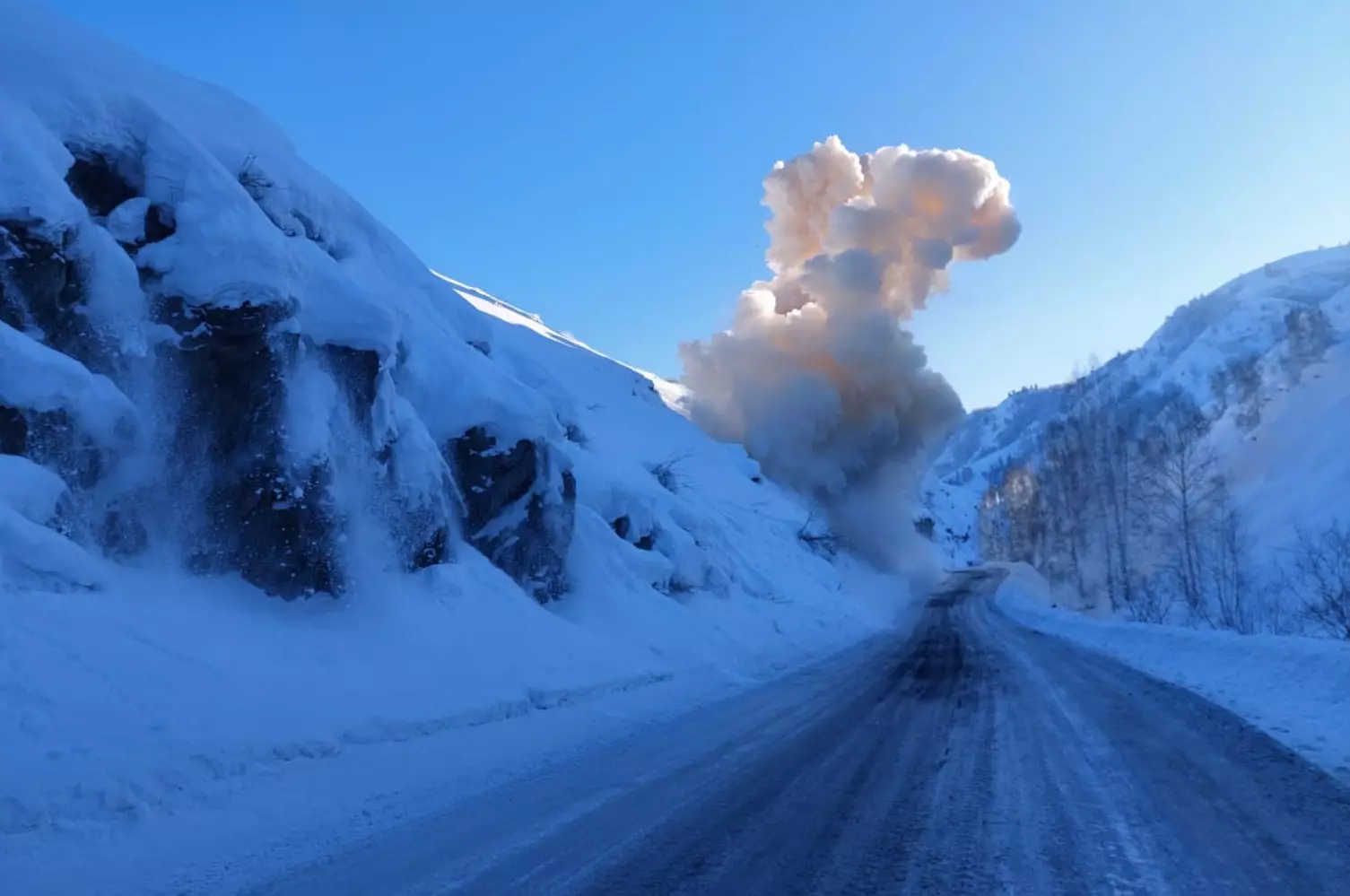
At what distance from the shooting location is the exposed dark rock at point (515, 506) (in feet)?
46.3

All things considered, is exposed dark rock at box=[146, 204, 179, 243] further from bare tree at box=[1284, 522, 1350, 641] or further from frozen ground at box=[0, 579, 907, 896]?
bare tree at box=[1284, 522, 1350, 641]

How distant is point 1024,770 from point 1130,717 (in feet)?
11.1

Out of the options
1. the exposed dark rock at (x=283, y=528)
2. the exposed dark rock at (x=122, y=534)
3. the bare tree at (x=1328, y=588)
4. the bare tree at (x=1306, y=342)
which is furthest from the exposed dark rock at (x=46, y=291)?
the bare tree at (x=1306, y=342)

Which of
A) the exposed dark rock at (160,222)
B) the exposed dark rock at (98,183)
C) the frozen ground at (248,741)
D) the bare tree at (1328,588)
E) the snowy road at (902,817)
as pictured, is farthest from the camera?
the bare tree at (1328,588)

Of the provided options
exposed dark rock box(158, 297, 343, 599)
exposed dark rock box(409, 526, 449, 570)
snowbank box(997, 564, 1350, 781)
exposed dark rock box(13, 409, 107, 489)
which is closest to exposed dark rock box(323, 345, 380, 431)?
exposed dark rock box(158, 297, 343, 599)

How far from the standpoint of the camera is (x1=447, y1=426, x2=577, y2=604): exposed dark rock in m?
14.1

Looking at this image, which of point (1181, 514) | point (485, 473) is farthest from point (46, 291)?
point (1181, 514)

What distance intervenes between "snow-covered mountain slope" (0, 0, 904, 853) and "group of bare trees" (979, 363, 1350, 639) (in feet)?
56.8

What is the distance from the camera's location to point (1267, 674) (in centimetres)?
1103

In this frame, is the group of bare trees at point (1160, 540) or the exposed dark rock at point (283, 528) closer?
the exposed dark rock at point (283, 528)

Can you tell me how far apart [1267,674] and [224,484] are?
1354 centimetres

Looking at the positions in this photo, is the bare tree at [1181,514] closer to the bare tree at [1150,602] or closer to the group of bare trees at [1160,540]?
the group of bare trees at [1160,540]

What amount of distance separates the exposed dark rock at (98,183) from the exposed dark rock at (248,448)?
162cm

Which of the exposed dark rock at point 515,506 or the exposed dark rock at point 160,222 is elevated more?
the exposed dark rock at point 160,222
